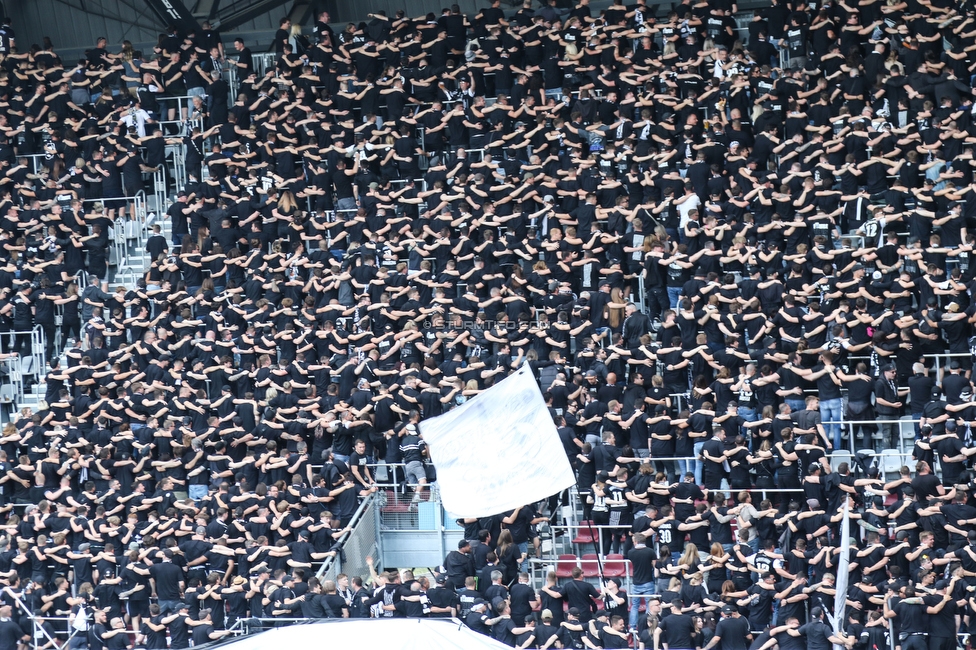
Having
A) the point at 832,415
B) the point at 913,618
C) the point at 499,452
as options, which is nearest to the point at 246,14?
the point at 832,415

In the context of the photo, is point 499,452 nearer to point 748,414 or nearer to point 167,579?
point 748,414

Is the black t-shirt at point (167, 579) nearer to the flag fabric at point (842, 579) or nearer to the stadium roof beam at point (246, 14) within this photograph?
the flag fabric at point (842, 579)

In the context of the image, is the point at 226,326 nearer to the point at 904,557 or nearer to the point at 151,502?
the point at 151,502

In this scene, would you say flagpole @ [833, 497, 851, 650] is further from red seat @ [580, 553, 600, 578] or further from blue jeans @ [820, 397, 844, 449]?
blue jeans @ [820, 397, 844, 449]

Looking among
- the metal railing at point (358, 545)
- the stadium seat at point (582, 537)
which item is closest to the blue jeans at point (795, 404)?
the stadium seat at point (582, 537)

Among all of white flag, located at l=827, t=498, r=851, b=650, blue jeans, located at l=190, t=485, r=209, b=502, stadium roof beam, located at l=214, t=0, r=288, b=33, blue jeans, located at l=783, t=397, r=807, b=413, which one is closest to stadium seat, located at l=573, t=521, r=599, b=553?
blue jeans, located at l=783, t=397, r=807, b=413

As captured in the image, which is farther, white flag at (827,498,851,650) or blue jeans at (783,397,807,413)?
blue jeans at (783,397,807,413)

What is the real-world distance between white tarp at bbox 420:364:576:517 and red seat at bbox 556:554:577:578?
4472 millimetres

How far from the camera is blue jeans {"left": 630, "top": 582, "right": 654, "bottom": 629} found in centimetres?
2258

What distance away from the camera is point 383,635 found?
15.0m

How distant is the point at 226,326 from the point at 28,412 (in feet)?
13.9

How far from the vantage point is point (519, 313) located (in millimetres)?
27219

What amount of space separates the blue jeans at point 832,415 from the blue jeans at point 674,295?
3672 mm

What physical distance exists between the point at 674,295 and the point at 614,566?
5.98m
